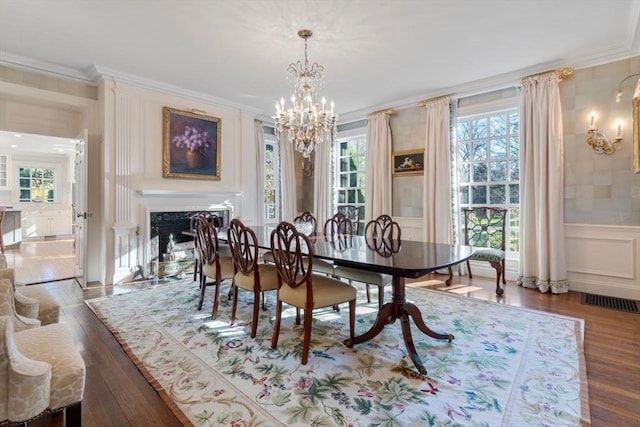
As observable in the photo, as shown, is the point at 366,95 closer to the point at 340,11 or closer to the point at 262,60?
the point at 262,60

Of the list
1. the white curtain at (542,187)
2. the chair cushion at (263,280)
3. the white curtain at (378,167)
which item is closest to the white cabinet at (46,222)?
the white curtain at (378,167)

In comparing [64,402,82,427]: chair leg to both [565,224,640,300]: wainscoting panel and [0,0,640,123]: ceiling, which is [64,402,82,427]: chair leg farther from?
[565,224,640,300]: wainscoting panel

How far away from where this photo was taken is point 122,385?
190cm

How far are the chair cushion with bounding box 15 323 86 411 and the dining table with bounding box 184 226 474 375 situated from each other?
145cm

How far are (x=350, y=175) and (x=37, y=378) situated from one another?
5555 mm

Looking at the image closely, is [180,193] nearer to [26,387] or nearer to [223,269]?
[223,269]

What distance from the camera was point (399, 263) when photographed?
2.05m

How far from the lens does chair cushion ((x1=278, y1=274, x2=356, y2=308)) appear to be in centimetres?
225

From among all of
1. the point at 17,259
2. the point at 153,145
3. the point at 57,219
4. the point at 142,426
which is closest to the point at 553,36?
the point at 142,426

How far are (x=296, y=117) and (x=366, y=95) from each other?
2.22m

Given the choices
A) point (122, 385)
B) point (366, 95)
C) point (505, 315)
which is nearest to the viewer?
point (122, 385)

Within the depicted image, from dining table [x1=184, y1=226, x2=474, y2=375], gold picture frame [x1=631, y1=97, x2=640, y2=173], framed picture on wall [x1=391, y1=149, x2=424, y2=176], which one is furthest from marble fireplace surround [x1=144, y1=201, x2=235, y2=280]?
gold picture frame [x1=631, y1=97, x2=640, y2=173]

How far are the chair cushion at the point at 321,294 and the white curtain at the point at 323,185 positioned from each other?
3.84 meters

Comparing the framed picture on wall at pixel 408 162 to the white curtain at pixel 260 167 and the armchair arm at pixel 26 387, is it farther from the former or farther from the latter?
the armchair arm at pixel 26 387
